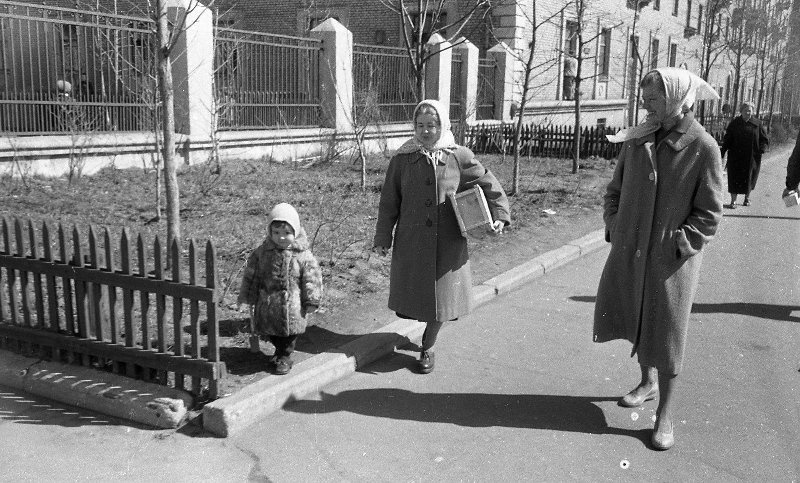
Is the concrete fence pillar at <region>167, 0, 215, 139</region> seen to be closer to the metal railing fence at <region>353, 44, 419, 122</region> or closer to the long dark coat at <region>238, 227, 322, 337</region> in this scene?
the metal railing fence at <region>353, 44, 419, 122</region>

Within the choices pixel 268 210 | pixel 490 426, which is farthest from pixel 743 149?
pixel 490 426

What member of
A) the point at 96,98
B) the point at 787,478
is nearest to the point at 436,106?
the point at 787,478

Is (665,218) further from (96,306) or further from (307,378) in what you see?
(96,306)

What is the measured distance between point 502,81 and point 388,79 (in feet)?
17.8

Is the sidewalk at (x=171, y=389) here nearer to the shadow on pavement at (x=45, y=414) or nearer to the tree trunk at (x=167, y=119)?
the shadow on pavement at (x=45, y=414)

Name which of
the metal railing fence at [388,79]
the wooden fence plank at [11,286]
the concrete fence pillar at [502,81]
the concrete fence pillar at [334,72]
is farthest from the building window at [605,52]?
the wooden fence plank at [11,286]

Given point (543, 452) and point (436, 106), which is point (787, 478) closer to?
point (543, 452)

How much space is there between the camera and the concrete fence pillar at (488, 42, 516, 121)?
74.3ft

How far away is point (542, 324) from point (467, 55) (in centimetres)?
1559

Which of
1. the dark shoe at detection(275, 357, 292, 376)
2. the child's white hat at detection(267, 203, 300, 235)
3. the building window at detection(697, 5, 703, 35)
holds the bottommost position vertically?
the dark shoe at detection(275, 357, 292, 376)

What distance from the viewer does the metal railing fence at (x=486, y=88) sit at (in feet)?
73.8

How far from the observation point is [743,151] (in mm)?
12953

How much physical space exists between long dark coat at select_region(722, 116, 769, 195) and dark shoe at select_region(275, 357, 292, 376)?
10.6 metres

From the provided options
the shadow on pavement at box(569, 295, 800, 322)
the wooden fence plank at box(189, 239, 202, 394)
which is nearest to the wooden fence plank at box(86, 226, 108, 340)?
the wooden fence plank at box(189, 239, 202, 394)
